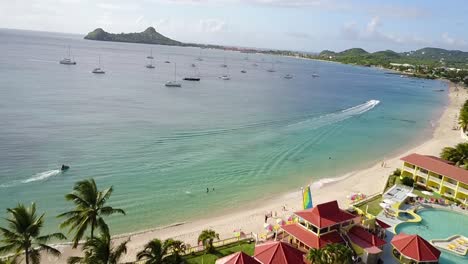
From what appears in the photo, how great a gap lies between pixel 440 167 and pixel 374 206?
10.7m

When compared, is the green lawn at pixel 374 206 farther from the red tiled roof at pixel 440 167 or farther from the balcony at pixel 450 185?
the balcony at pixel 450 185

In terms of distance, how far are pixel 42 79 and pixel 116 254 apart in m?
99.1

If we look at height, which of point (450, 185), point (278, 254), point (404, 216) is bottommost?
point (404, 216)

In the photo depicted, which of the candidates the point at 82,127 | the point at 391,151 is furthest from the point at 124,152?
the point at 391,151

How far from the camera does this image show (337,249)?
21062 mm

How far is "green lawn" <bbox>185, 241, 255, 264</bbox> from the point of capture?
25.9 m

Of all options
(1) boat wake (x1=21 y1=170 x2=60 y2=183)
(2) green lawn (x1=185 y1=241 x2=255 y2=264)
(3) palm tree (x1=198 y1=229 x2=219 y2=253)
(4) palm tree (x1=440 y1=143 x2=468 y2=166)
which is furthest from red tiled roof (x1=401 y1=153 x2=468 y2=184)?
(1) boat wake (x1=21 y1=170 x2=60 y2=183)

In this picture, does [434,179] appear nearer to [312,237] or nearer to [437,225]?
[437,225]

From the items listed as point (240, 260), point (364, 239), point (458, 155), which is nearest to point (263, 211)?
point (364, 239)

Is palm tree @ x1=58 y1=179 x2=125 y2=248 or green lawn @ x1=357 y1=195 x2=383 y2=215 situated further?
green lawn @ x1=357 y1=195 x2=383 y2=215

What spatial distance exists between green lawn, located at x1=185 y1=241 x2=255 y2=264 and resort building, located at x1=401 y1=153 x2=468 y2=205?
2449 cm

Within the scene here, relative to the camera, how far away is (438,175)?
40438 mm

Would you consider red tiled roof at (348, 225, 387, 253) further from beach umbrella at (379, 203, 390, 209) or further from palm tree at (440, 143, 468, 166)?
palm tree at (440, 143, 468, 166)

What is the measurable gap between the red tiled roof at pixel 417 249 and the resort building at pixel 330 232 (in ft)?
4.60
